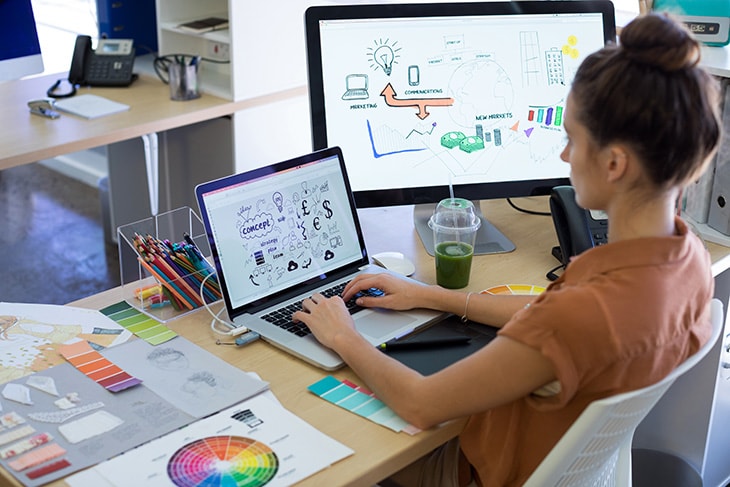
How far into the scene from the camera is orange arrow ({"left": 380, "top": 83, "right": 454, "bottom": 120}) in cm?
194

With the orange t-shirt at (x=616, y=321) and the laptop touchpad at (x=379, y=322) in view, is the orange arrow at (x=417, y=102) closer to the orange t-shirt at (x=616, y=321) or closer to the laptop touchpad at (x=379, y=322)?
the laptop touchpad at (x=379, y=322)

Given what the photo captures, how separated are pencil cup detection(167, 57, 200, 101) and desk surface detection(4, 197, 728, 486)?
3.73 feet

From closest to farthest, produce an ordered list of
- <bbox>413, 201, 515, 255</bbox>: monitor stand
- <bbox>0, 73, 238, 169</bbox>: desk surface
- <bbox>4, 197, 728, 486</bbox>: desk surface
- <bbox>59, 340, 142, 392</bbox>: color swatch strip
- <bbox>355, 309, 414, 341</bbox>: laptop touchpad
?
<bbox>4, 197, 728, 486</bbox>: desk surface → <bbox>59, 340, 142, 392</bbox>: color swatch strip → <bbox>355, 309, 414, 341</bbox>: laptop touchpad → <bbox>413, 201, 515, 255</bbox>: monitor stand → <bbox>0, 73, 238, 169</bbox>: desk surface

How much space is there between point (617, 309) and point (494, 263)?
2.40 ft

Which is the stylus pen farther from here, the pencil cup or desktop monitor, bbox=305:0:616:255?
the pencil cup

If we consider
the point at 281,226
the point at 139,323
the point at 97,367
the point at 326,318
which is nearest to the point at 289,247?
the point at 281,226

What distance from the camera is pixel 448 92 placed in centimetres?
198

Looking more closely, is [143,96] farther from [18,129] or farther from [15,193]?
[15,193]

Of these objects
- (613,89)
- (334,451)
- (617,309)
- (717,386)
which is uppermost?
(613,89)

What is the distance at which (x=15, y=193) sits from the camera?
435 cm

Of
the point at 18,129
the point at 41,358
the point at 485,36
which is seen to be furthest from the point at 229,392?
the point at 18,129

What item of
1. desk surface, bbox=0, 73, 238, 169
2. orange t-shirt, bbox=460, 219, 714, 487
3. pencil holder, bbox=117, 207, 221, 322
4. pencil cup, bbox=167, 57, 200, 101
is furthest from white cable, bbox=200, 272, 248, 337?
pencil cup, bbox=167, 57, 200, 101

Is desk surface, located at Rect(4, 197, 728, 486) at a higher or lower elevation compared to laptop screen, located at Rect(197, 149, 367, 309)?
lower

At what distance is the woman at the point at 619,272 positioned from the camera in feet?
3.98
